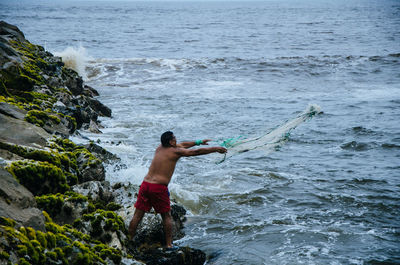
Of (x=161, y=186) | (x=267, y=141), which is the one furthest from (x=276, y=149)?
(x=161, y=186)

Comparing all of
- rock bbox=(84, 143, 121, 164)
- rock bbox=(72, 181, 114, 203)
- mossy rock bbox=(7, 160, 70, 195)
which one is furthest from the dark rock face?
mossy rock bbox=(7, 160, 70, 195)

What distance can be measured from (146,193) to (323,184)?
20.3 ft

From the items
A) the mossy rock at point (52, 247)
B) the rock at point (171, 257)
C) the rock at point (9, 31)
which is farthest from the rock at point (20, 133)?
the rock at point (9, 31)

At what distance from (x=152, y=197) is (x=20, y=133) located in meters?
3.15

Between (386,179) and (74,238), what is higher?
(74,238)

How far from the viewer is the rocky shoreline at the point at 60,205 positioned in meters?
4.75

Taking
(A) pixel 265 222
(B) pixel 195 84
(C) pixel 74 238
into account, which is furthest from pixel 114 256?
(B) pixel 195 84

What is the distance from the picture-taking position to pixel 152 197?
7.19 m

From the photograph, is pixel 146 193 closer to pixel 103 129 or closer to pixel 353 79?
pixel 103 129

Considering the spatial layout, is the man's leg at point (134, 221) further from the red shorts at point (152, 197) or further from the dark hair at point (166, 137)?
the dark hair at point (166, 137)

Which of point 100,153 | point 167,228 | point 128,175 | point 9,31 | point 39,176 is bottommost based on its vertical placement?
point 128,175

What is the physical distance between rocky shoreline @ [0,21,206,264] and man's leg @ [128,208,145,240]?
6.0 inches

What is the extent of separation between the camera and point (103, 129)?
16312 mm

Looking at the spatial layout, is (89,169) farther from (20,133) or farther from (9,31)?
A: (9,31)
